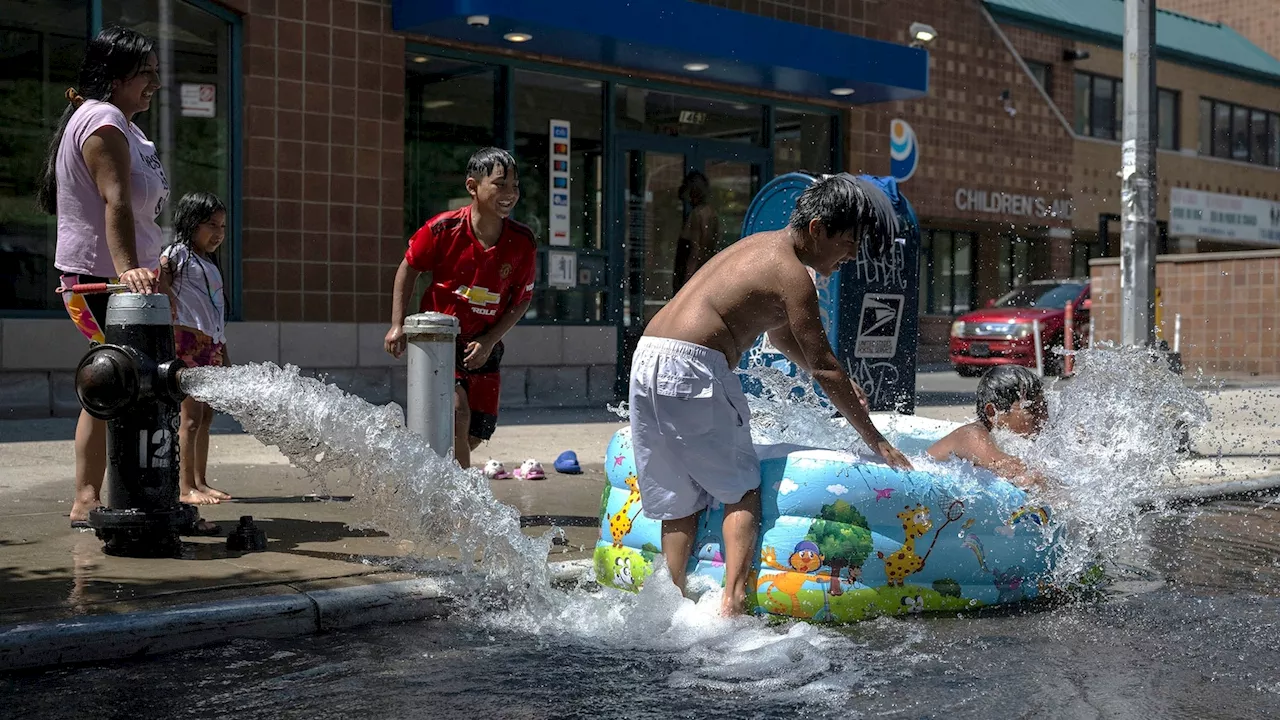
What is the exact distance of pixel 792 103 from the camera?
14711 mm

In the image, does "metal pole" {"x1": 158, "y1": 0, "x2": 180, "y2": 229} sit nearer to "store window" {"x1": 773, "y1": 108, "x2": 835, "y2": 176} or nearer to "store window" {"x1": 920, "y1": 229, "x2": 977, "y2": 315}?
"store window" {"x1": 773, "y1": 108, "x2": 835, "y2": 176}

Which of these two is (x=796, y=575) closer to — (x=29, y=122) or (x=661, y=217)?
(x=29, y=122)

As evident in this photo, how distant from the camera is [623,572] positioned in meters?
5.13

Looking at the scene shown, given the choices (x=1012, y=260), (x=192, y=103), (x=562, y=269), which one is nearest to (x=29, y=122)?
(x=192, y=103)

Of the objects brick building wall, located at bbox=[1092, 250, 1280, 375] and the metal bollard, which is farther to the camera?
brick building wall, located at bbox=[1092, 250, 1280, 375]

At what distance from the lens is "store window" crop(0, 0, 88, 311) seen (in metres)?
10.1

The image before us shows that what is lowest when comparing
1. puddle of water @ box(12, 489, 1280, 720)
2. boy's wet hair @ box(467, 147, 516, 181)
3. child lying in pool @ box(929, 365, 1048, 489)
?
puddle of water @ box(12, 489, 1280, 720)

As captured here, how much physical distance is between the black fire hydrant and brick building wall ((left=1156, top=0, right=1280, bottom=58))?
38368 millimetres

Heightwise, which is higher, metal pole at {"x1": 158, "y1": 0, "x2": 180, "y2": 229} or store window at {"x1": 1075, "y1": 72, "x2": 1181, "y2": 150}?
store window at {"x1": 1075, "y1": 72, "x2": 1181, "y2": 150}

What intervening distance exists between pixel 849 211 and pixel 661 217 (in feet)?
30.0

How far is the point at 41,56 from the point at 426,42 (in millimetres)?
3240

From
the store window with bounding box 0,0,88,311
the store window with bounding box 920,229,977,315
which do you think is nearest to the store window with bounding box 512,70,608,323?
the store window with bounding box 0,0,88,311

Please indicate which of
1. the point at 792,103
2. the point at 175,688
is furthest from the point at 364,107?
the point at 175,688

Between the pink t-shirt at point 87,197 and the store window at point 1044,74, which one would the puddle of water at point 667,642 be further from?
the store window at point 1044,74
